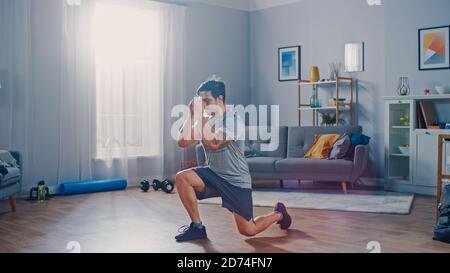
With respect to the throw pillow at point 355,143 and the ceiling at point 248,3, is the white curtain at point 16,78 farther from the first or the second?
the throw pillow at point 355,143

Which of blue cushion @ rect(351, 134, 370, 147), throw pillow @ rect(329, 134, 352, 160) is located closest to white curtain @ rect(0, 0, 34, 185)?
throw pillow @ rect(329, 134, 352, 160)

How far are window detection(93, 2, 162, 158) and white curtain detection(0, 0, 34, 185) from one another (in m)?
0.88

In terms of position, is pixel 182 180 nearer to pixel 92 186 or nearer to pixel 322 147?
pixel 92 186

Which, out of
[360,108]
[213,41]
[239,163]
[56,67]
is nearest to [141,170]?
[56,67]

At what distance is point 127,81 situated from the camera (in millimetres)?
6672

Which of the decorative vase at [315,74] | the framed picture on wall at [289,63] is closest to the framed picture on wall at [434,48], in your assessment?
the decorative vase at [315,74]

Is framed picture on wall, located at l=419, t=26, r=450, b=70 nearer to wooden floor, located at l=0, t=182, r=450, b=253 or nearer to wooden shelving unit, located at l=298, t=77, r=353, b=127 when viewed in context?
wooden shelving unit, located at l=298, t=77, r=353, b=127

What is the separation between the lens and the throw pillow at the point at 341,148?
19.8 feet

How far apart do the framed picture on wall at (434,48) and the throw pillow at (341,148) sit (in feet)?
3.98

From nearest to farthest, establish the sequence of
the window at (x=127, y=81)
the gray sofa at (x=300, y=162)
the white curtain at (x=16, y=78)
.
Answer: the white curtain at (x=16, y=78)
the gray sofa at (x=300, y=162)
the window at (x=127, y=81)

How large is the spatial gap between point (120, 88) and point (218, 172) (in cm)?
340

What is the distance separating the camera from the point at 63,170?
613 centimetres

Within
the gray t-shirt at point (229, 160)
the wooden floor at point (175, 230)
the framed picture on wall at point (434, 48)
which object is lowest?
the wooden floor at point (175, 230)
